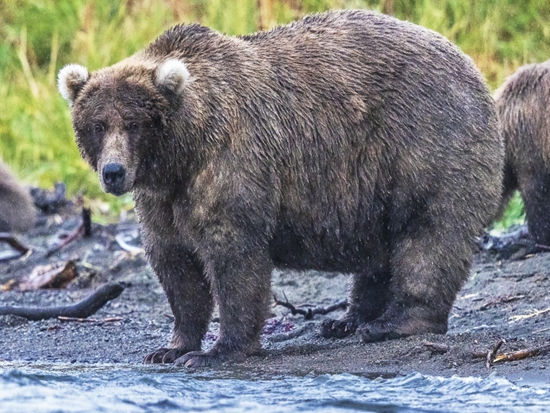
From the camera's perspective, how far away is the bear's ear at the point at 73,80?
601 centimetres

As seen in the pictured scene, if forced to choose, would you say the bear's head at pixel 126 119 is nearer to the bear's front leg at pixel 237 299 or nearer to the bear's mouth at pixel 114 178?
the bear's mouth at pixel 114 178

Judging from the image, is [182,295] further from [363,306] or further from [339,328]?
[363,306]

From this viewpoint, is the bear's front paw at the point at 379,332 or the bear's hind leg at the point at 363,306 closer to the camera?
the bear's front paw at the point at 379,332

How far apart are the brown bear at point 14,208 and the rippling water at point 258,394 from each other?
6635mm

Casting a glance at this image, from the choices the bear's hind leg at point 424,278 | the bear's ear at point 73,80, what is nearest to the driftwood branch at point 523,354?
the bear's hind leg at point 424,278

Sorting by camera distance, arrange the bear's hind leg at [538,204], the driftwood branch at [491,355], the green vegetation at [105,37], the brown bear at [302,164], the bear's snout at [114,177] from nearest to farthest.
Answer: the driftwood branch at [491,355], the bear's snout at [114,177], the brown bear at [302,164], the bear's hind leg at [538,204], the green vegetation at [105,37]

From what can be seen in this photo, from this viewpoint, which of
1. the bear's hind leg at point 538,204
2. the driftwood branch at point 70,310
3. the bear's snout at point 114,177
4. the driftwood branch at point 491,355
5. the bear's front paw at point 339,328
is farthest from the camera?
the bear's hind leg at point 538,204

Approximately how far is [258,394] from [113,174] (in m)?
1.35

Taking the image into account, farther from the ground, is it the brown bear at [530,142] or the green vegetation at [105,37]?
the green vegetation at [105,37]

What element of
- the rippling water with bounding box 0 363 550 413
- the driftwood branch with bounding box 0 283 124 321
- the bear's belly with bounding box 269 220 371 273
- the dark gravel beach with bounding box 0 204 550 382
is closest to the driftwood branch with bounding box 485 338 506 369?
the dark gravel beach with bounding box 0 204 550 382

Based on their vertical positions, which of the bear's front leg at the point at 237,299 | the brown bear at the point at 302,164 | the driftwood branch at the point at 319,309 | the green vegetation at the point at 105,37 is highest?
the green vegetation at the point at 105,37

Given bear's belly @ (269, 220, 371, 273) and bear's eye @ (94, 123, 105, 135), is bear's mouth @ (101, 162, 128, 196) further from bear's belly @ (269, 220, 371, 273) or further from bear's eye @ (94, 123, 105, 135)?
bear's belly @ (269, 220, 371, 273)

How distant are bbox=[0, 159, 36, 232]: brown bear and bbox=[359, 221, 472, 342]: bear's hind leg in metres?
6.55

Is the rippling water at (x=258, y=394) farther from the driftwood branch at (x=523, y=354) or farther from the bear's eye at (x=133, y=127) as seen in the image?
the bear's eye at (x=133, y=127)
